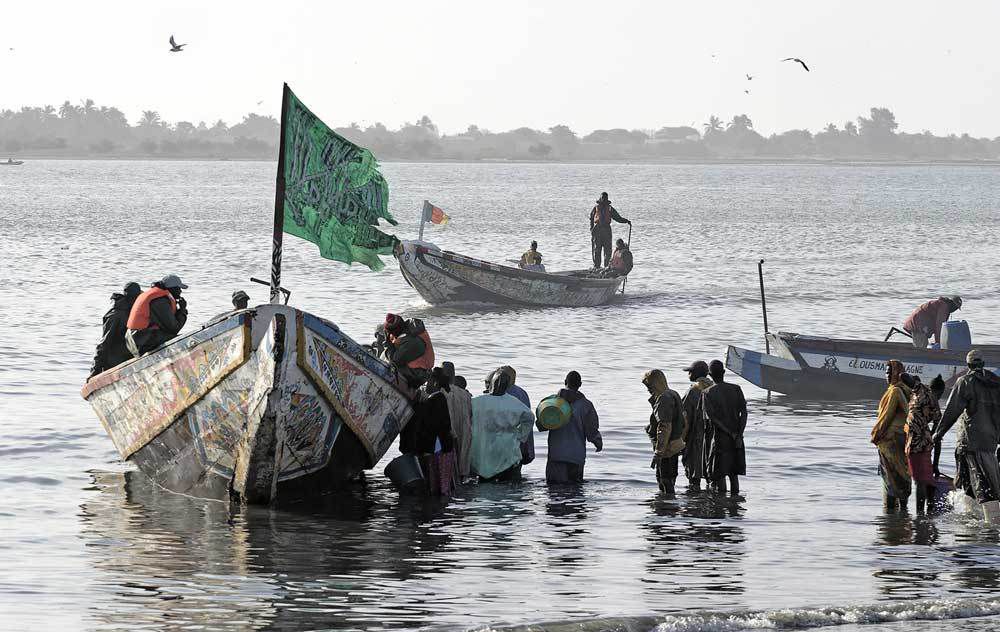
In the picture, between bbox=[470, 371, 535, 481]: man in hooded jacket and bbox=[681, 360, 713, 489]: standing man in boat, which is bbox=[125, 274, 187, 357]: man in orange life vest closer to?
bbox=[470, 371, 535, 481]: man in hooded jacket

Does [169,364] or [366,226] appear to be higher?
[366,226]

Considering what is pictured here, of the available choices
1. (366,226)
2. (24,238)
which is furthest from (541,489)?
(24,238)

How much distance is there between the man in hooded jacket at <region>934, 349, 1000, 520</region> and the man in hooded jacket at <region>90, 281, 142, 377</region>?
8151 millimetres

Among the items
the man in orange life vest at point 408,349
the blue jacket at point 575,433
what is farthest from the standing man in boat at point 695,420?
the man in orange life vest at point 408,349

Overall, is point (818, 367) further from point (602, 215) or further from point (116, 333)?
point (602, 215)

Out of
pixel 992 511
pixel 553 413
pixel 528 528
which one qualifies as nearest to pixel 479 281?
pixel 553 413

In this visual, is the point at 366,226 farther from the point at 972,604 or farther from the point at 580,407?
the point at 972,604

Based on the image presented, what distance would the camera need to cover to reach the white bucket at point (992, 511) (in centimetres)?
1302

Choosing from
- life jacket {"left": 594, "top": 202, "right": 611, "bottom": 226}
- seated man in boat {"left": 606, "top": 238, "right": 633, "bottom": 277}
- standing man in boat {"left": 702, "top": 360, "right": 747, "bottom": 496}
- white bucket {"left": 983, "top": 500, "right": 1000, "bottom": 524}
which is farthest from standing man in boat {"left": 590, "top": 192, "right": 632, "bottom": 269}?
white bucket {"left": 983, "top": 500, "right": 1000, "bottom": 524}

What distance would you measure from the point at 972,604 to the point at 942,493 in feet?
11.9

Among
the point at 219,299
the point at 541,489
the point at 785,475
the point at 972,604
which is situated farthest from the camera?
the point at 219,299

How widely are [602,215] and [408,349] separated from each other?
75.2 feet

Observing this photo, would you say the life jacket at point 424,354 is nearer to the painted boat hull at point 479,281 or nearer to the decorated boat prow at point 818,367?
the decorated boat prow at point 818,367

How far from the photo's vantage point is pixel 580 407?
A: 14.2m
